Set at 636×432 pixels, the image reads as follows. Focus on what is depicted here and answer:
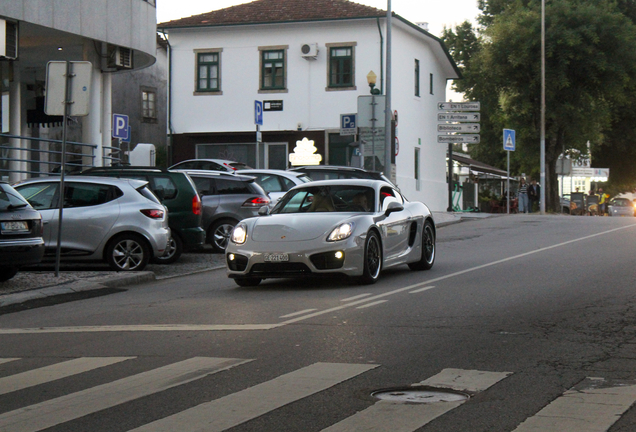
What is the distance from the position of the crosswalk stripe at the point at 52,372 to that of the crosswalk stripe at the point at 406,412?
2.42 m

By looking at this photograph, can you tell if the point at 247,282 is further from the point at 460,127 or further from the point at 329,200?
the point at 460,127

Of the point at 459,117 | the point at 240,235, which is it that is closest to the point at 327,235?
the point at 240,235

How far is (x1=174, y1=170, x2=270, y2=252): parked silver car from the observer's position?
18.8 metres

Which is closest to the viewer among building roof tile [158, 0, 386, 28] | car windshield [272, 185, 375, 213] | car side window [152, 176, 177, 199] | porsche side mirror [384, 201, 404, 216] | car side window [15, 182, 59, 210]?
car windshield [272, 185, 375, 213]

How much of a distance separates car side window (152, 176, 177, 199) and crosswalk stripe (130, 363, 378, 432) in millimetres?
10730

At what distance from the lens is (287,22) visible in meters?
40.3

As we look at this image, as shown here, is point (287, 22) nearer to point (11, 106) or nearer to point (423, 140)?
point (423, 140)

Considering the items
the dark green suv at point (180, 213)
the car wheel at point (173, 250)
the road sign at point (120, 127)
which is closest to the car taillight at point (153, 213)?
the dark green suv at point (180, 213)

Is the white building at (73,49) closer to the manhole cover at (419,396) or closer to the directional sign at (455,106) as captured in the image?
the directional sign at (455,106)

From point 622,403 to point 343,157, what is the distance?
34.5 meters

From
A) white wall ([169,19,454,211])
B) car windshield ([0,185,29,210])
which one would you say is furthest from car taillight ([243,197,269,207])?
white wall ([169,19,454,211])

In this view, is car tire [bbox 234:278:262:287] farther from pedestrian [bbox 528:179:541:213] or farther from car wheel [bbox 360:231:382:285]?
pedestrian [bbox 528:179:541:213]

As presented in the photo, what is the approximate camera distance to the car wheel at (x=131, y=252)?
15.0 meters

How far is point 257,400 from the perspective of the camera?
5.80 m
